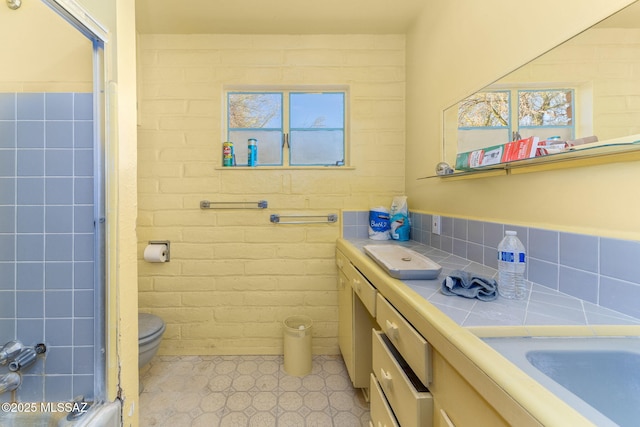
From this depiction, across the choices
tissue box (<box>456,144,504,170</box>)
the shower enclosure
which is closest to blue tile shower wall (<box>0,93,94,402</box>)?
the shower enclosure

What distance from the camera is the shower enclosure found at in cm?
90

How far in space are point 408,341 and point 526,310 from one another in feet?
1.05

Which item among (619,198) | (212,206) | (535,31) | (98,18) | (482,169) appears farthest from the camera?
(212,206)

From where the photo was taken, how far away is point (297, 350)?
1.69 m

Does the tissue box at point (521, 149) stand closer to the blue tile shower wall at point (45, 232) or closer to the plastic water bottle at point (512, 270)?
the plastic water bottle at point (512, 270)

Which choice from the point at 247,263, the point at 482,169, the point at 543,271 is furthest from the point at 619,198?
the point at 247,263

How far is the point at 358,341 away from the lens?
1.45 m

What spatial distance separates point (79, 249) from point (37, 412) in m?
0.63

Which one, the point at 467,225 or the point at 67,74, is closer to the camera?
the point at 67,74

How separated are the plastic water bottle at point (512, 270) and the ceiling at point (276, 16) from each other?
1.70m

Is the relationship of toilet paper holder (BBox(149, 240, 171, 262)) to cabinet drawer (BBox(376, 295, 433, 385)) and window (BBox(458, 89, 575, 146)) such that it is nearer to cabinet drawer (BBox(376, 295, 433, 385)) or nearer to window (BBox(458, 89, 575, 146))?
cabinet drawer (BBox(376, 295, 433, 385))

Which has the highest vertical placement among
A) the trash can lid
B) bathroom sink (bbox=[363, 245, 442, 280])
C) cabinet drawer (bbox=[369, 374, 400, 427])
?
bathroom sink (bbox=[363, 245, 442, 280])

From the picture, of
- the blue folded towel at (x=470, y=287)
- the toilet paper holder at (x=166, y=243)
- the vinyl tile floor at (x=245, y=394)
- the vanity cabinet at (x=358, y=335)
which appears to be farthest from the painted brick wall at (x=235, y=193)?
the blue folded towel at (x=470, y=287)

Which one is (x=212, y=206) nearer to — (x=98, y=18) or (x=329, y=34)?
(x=98, y=18)
